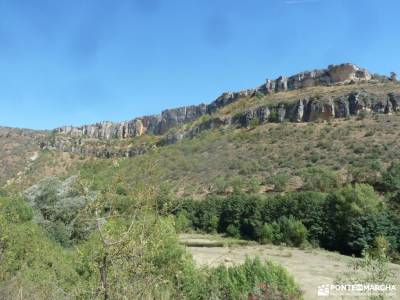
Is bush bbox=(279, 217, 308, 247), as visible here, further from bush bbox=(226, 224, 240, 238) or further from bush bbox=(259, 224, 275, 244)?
bush bbox=(226, 224, 240, 238)

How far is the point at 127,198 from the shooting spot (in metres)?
5.22

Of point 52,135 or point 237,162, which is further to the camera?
point 52,135

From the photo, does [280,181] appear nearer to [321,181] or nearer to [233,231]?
[321,181]

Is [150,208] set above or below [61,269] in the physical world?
above

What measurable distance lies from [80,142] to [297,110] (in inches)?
2600

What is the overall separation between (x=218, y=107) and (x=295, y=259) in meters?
99.9

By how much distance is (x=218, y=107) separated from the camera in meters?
132

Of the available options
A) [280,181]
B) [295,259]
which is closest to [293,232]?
[295,259]

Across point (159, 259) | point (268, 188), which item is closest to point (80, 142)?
point (268, 188)

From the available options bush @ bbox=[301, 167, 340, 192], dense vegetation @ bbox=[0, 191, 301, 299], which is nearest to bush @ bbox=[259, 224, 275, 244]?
bush @ bbox=[301, 167, 340, 192]

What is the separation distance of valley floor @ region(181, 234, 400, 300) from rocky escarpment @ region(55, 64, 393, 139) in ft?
145

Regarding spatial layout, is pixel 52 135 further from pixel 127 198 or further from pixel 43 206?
pixel 127 198

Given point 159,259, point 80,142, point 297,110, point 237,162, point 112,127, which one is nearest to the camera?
point 159,259

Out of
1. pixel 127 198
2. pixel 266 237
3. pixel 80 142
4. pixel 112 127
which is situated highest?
pixel 112 127
